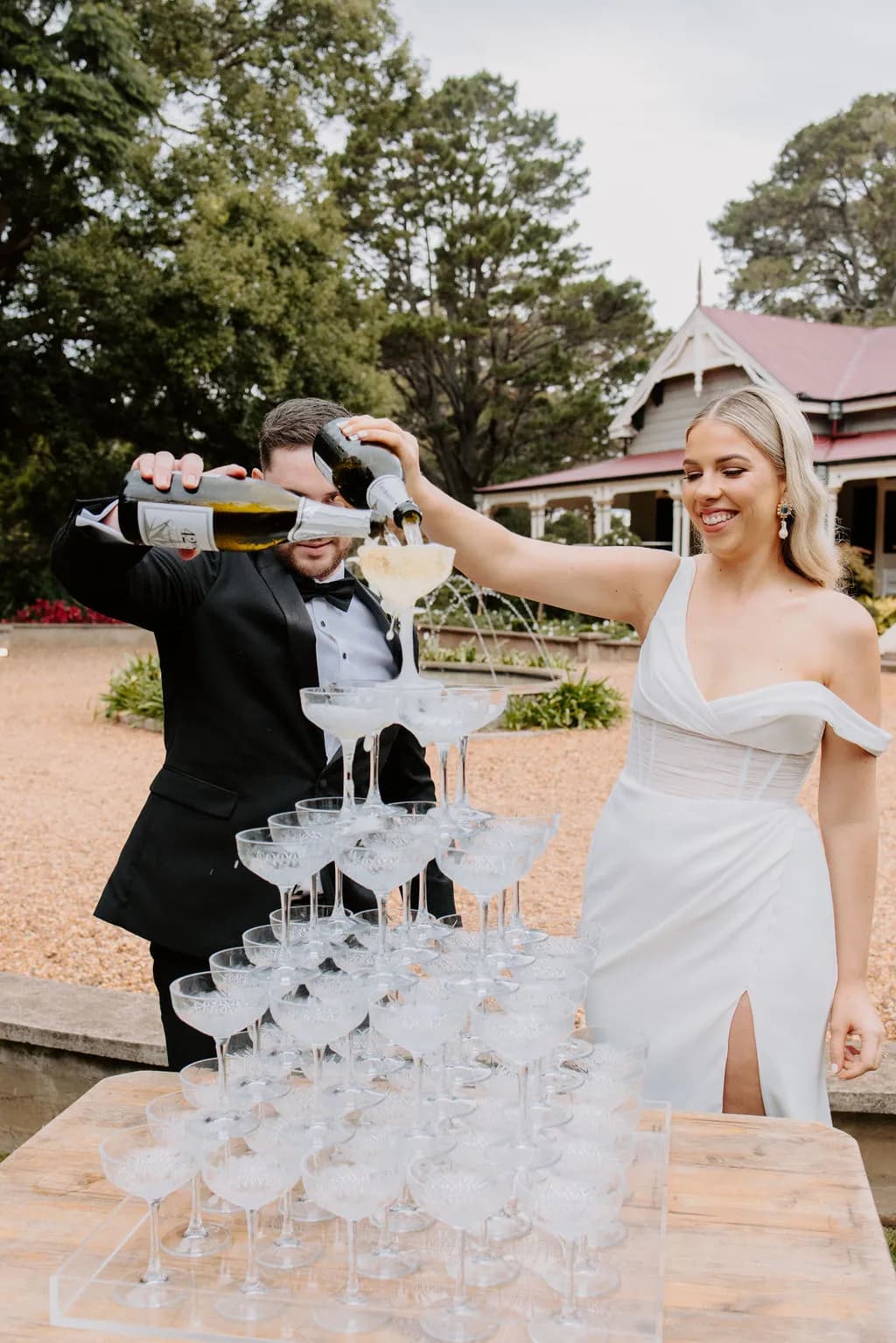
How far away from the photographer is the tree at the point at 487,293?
34750mm

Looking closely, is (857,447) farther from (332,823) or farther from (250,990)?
(250,990)

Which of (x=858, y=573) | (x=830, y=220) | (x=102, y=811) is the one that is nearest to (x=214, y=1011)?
(x=102, y=811)

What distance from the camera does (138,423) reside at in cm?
2261

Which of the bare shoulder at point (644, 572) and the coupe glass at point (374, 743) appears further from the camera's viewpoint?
the bare shoulder at point (644, 572)

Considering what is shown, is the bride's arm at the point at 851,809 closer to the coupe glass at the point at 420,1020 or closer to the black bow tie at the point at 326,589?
the black bow tie at the point at 326,589

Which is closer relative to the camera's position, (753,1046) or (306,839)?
(306,839)

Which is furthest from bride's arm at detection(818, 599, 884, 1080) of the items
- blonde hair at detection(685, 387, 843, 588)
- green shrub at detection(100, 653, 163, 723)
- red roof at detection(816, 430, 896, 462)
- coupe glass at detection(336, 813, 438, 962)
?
red roof at detection(816, 430, 896, 462)

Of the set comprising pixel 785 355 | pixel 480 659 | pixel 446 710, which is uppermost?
pixel 785 355

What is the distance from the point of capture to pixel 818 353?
24969 mm

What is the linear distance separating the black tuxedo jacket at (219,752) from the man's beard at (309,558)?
0.09 feet

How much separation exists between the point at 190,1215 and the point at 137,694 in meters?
10.7

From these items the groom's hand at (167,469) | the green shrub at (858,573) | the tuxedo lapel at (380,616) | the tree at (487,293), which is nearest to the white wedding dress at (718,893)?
the tuxedo lapel at (380,616)

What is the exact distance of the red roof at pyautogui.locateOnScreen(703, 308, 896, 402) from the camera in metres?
23.2

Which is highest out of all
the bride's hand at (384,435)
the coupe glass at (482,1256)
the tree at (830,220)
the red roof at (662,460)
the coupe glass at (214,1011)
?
the tree at (830,220)
